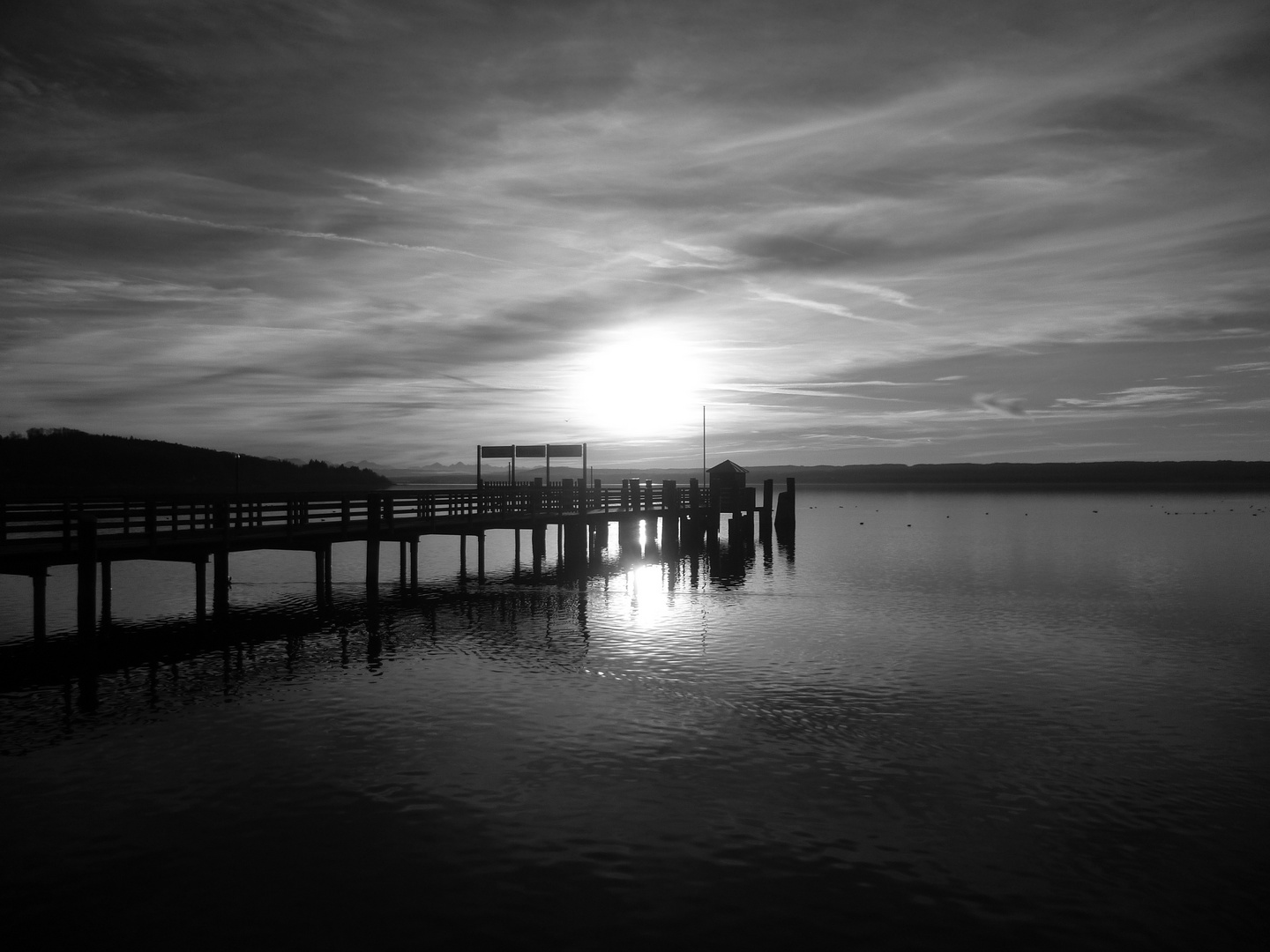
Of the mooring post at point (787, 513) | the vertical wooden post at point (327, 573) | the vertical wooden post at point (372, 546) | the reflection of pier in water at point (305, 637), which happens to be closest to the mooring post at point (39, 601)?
the reflection of pier in water at point (305, 637)

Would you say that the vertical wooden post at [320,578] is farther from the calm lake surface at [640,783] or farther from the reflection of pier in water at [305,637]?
the calm lake surface at [640,783]

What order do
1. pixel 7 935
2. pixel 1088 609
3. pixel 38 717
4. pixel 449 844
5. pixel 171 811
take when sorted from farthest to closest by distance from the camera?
pixel 1088 609, pixel 38 717, pixel 171 811, pixel 449 844, pixel 7 935

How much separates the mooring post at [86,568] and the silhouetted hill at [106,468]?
8892 cm

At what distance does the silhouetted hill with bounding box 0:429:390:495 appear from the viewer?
113562 millimetres

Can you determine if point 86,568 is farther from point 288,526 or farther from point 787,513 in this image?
point 787,513

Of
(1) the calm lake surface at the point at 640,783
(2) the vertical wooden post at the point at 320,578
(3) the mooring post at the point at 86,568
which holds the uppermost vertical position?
(3) the mooring post at the point at 86,568

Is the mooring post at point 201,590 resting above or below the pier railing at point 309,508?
below

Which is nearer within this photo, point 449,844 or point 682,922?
point 682,922

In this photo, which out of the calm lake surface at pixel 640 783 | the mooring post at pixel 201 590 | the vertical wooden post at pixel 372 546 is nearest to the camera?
the calm lake surface at pixel 640 783

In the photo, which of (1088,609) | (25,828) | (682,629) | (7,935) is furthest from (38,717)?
(1088,609)

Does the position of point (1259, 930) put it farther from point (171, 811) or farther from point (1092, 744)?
point (171, 811)

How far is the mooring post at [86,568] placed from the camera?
64.2 feet

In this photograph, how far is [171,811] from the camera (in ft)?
34.1

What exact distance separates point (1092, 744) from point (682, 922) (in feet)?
26.4
